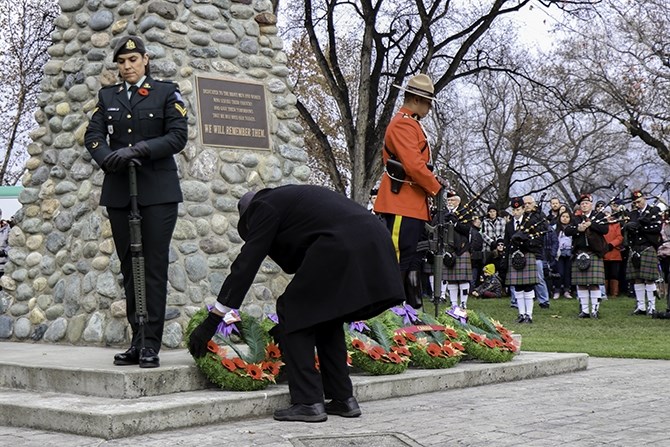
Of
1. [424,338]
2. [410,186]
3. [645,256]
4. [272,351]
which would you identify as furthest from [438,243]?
[645,256]

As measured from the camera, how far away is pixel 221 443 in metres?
5.85

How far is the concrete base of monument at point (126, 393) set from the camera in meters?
6.12

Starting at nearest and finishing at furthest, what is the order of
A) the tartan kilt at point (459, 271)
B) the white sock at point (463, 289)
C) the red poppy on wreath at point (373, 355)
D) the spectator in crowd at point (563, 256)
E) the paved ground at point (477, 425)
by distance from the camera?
the paved ground at point (477, 425) < the red poppy on wreath at point (373, 355) < the tartan kilt at point (459, 271) < the white sock at point (463, 289) < the spectator in crowd at point (563, 256)

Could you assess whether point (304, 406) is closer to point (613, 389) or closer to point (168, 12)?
point (613, 389)

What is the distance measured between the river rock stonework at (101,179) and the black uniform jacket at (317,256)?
8.73 ft

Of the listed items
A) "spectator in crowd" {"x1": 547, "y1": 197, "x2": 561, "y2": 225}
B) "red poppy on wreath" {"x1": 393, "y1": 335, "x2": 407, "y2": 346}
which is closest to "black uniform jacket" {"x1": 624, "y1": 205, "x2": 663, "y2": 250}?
"spectator in crowd" {"x1": 547, "y1": 197, "x2": 561, "y2": 225}

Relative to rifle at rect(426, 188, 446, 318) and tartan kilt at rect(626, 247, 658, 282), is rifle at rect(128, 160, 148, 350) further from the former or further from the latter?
tartan kilt at rect(626, 247, 658, 282)

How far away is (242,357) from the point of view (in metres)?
7.01

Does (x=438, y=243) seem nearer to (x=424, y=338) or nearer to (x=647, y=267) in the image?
(x=424, y=338)

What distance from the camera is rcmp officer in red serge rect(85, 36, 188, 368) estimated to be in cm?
721

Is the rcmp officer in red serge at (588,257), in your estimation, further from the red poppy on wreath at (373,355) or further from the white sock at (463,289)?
the red poppy on wreath at (373,355)

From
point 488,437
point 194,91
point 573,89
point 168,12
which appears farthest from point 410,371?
point 573,89

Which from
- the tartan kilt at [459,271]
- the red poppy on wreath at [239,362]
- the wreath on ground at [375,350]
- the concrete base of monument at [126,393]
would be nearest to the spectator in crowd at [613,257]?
the tartan kilt at [459,271]

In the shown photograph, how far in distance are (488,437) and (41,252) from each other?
213 inches
